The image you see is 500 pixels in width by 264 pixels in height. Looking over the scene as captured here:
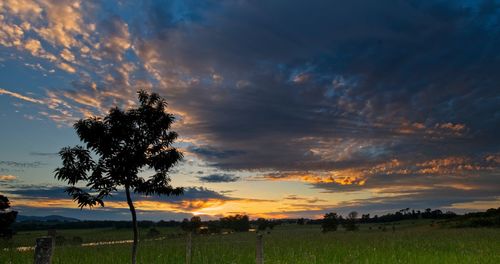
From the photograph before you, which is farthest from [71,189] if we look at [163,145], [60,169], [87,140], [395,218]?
[395,218]

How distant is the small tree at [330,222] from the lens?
85300 millimetres

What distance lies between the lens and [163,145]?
52.3ft

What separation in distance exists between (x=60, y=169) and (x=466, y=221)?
253ft

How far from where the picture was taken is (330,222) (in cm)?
8750

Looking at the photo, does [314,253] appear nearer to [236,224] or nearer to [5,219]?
[5,219]

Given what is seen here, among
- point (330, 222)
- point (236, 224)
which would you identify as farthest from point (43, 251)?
point (236, 224)

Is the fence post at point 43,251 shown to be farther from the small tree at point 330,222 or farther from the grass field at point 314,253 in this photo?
the small tree at point 330,222

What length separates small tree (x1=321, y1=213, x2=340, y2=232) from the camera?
280 ft

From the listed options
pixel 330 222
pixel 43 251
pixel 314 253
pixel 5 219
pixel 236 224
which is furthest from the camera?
pixel 236 224

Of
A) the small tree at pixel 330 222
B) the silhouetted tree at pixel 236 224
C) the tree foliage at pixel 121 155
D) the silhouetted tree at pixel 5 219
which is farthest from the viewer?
the silhouetted tree at pixel 236 224

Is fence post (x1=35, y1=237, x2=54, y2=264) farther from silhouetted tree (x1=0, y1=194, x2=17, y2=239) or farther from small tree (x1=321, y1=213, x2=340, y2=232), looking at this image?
small tree (x1=321, y1=213, x2=340, y2=232)

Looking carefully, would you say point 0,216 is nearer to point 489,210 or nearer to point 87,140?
point 87,140

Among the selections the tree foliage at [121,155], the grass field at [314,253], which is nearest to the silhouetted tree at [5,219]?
the grass field at [314,253]

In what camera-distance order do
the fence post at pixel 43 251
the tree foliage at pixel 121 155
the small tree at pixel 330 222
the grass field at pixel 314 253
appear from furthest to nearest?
1. the small tree at pixel 330 222
2. the grass field at pixel 314 253
3. the tree foliage at pixel 121 155
4. the fence post at pixel 43 251
